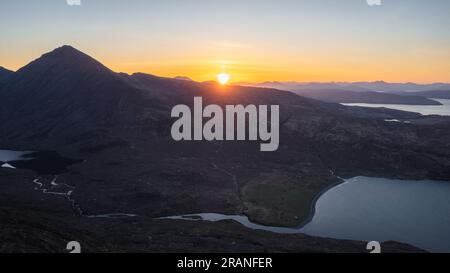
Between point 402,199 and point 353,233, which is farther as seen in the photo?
point 402,199

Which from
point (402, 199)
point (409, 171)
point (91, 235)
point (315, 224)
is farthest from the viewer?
point (409, 171)

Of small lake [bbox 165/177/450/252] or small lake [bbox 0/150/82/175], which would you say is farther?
small lake [bbox 0/150/82/175]

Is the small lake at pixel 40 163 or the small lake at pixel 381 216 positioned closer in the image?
the small lake at pixel 381 216

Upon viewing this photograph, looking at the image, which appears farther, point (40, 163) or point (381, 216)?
point (40, 163)

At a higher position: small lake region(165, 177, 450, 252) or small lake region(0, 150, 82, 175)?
small lake region(0, 150, 82, 175)

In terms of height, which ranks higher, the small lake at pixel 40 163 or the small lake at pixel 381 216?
the small lake at pixel 40 163

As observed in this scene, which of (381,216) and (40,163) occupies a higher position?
(40,163)

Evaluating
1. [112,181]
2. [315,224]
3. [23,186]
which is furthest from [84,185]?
[315,224]
